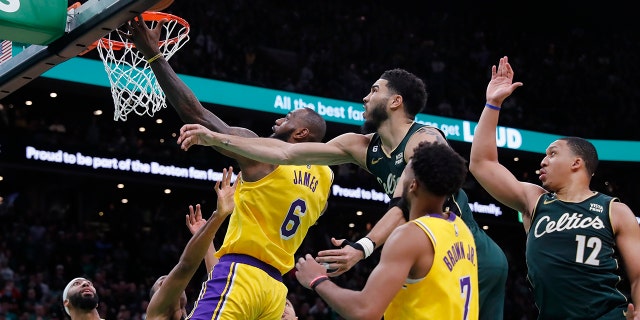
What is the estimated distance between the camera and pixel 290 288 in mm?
18625

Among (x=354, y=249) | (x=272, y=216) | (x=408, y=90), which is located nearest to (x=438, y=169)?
(x=354, y=249)

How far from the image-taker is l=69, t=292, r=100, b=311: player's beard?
22.6ft

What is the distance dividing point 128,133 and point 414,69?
7399 millimetres

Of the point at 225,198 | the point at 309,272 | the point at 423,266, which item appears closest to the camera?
the point at 423,266

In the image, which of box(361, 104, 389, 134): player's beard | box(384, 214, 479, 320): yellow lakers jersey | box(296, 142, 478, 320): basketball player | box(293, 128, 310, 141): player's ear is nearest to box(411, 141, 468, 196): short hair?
box(296, 142, 478, 320): basketball player

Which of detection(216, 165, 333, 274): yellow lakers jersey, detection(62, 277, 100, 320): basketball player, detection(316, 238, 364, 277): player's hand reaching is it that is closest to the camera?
detection(316, 238, 364, 277): player's hand reaching

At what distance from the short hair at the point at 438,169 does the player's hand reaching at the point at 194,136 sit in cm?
152

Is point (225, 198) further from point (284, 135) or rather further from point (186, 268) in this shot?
point (284, 135)

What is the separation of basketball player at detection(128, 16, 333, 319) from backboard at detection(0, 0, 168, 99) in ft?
1.50

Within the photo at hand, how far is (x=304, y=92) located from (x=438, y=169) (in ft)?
54.7

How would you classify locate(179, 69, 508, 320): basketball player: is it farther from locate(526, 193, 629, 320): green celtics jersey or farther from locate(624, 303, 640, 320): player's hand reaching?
locate(624, 303, 640, 320): player's hand reaching

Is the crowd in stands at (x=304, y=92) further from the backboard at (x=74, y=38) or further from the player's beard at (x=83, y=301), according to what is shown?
the backboard at (x=74, y=38)

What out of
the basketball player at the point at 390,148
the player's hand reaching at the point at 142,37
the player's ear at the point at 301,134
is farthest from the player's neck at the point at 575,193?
the player's hand reaching at the point at 142,37

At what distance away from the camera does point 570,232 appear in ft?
16.7
